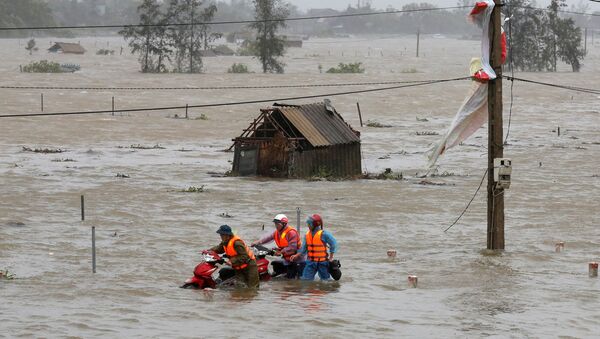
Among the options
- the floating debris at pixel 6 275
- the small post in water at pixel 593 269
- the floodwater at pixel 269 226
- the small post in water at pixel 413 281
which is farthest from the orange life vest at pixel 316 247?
the floating debris at pixel 6 275

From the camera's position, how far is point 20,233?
2464 centimetres

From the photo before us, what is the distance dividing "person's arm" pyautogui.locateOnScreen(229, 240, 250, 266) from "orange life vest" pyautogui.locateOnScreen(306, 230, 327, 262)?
1077 mm

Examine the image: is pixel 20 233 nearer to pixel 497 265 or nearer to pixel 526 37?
pixel 497 265

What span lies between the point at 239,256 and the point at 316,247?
1.33 metres

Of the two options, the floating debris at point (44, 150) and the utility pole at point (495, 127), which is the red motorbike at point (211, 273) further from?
the floating debris at point (44, 150)

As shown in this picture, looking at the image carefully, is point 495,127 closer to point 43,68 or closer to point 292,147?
point 292,147

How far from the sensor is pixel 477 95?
22.9 meters

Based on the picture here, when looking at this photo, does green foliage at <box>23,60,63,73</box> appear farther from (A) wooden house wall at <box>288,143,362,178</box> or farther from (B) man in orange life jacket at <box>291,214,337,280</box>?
(B) man in orange life jacket at <box>291,214,337,280</box>

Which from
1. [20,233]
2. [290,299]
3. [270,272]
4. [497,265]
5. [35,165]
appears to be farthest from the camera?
[35,165]

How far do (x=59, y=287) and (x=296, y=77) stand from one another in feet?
218

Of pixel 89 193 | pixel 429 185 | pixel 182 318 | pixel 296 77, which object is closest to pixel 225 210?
pixel 89 193

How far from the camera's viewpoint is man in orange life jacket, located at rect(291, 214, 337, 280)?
18.7 meters

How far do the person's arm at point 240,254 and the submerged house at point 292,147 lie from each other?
15.9 metres

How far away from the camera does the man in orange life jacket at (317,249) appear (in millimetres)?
18688
